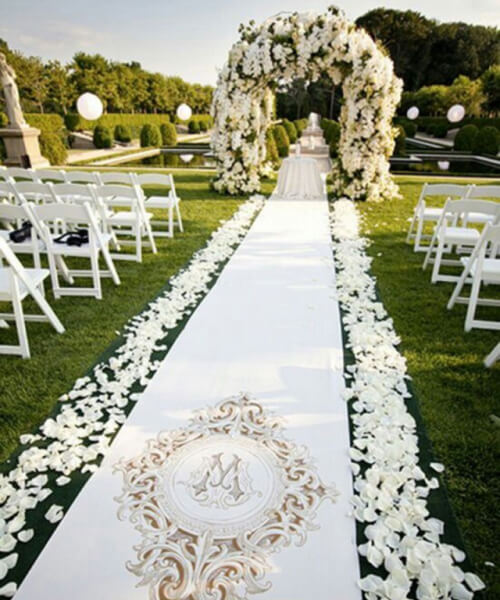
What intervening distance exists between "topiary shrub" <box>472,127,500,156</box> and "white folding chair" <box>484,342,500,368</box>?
1919cm

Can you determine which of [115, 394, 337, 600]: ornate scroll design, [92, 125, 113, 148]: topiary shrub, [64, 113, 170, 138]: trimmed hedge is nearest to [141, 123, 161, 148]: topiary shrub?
[64, 113, 170, 138]: trimmed hedge

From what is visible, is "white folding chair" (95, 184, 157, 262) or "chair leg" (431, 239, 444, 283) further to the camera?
"white folding chair" (95, 184, 157, 262)

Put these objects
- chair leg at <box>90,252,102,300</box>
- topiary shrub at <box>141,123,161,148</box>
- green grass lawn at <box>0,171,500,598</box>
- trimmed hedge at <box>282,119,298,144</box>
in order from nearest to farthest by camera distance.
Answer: green grass lawn at <box>0,171,500,598</box>, chair leg at <box>90,252,102,300</box>, trimmed hedge at <box>282,119,298,144</box>, topiary shrub at <box>141,123,161,148</box>

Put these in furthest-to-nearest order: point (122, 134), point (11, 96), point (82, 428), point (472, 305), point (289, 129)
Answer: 1. point (122, 134)
2. point (289, 129)
3. point (11, 96)
4. point (472, 305)
5. point (82, 428)

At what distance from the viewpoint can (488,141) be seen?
18.2 meters

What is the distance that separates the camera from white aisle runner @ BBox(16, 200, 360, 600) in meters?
1.60

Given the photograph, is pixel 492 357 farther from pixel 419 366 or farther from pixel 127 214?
pixel 127 214

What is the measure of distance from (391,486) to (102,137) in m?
25.4

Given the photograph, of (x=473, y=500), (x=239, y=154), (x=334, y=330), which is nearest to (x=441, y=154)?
(x=239, y=154)

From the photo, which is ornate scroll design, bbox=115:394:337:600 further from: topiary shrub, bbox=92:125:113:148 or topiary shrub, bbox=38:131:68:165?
topiary shrub, bbox=92:125:113:148

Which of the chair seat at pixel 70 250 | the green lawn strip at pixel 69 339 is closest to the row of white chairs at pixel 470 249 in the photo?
the green lawn strip at pixel 69 339

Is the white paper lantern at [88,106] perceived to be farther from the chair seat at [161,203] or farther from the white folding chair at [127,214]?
the white folding chair at [127,214]

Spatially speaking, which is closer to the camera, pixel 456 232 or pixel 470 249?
pixel 456 232

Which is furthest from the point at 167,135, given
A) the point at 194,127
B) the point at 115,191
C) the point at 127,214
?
the point at 115,191
